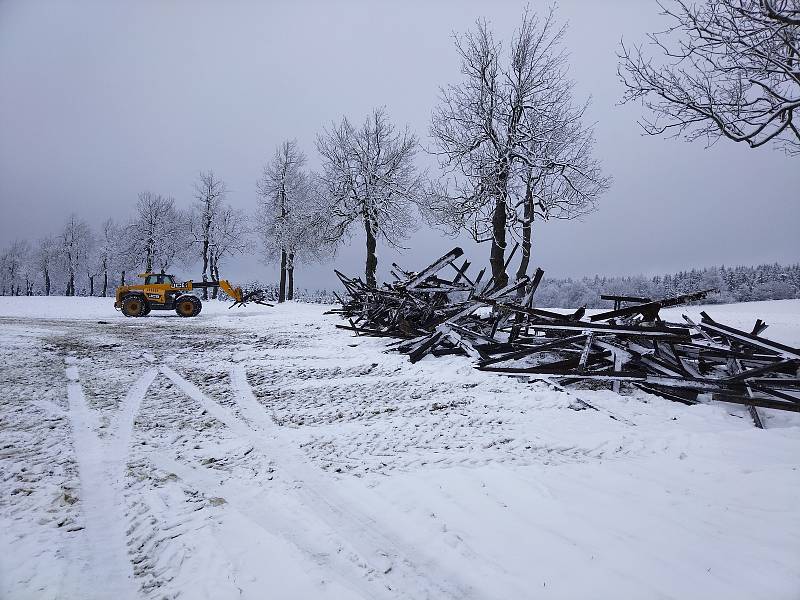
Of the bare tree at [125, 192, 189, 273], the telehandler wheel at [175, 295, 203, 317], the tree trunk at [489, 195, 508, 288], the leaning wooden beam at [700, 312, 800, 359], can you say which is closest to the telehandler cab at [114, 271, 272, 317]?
the telehandler wheel at [175, 295, 203, 317]

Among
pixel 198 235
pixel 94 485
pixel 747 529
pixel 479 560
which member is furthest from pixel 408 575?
pixel 198 235

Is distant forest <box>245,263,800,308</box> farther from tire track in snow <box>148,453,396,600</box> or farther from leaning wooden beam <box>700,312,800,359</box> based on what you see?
tire track in snow <box>148,453,396,600</box>

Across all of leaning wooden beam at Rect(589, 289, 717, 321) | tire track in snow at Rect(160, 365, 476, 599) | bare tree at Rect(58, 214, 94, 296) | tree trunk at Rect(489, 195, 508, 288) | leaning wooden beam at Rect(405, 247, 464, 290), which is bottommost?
tire track in snow at Rect(160, 365, 476, 599)

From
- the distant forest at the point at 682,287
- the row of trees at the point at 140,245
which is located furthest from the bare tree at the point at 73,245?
the distant forest at the point at 682,287

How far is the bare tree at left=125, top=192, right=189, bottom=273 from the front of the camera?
41.8 m

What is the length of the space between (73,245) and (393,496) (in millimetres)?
69077

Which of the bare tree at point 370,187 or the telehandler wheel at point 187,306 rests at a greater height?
the bare tree at point 370,187

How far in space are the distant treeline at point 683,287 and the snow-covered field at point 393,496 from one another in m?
16.6

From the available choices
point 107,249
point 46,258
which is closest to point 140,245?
point 107,249

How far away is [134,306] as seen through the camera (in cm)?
1698

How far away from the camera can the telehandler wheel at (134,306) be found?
1681cm

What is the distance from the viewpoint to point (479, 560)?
1938 millimetres

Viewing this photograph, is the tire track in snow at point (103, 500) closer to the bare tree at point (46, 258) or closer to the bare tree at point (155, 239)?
the bare tree at point (155, 239)

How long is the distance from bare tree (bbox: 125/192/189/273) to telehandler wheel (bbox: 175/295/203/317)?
93.0ft
